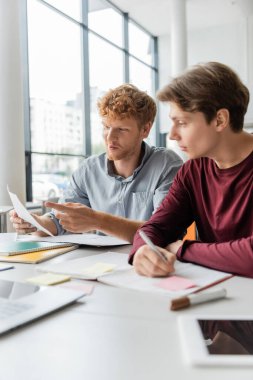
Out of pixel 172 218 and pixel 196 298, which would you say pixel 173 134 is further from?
pixel 196 298

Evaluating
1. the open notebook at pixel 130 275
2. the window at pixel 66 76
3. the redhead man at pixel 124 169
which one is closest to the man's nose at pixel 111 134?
the redhead man at pixel 124 169

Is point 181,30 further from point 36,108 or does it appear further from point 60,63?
point 36,108

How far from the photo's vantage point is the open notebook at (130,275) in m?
1.02

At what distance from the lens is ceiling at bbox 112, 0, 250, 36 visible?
715 centimetres

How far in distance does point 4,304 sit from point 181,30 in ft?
22.7

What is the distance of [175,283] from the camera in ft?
3.42

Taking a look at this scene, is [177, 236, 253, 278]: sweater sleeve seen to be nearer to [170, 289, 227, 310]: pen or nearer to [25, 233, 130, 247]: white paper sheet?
[170, 289, 227, 310]: pen

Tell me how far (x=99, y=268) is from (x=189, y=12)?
7.43m

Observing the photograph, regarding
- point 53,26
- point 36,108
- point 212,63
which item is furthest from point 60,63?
point 212,63

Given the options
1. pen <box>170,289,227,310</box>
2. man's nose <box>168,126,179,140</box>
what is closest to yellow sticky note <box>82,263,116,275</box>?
pen <box>170,289,227,310</box>

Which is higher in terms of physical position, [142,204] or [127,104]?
[127,104]

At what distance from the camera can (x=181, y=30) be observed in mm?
6988

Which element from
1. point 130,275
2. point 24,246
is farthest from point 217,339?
point 24,246

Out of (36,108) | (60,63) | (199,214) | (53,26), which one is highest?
(53,26)
